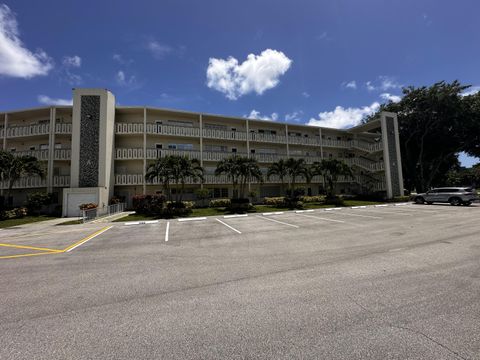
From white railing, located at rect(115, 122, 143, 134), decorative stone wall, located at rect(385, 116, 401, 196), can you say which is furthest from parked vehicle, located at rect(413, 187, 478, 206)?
white railing, located at rect(115, 122, 143, 134)

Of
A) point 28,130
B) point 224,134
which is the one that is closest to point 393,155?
point 224,134

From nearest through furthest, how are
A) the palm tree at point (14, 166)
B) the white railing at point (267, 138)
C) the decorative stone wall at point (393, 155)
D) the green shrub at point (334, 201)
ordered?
the palm tree at point (14, 166)
the green shrub at point (334, 201)
the white railing at point (267, 138)
the decorative stone wall at point (393, 155)

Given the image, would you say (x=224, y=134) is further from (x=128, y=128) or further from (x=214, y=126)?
(x=128, y=128)

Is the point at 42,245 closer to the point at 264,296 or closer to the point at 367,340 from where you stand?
Result: the point at 264,296

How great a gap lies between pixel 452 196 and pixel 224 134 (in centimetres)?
2595

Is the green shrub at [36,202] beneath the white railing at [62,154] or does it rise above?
beneath

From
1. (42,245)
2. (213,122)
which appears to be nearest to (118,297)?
(42,245)

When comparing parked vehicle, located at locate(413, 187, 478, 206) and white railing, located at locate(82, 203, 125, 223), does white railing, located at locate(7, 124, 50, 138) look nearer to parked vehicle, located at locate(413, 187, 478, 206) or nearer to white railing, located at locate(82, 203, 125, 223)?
white railing, located at locate(82, 203, 125, 223)

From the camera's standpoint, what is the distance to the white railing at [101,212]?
1934cm

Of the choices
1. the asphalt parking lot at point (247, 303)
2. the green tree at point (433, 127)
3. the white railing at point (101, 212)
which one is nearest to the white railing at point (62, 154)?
the white railing at point (101, 212)

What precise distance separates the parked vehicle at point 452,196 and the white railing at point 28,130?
141 ft

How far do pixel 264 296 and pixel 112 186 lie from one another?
25.8 metres

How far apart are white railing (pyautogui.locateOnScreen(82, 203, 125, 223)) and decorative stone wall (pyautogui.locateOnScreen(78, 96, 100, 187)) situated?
2877mm

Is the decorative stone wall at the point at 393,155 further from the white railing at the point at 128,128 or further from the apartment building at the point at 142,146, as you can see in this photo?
the white railing at the point at 128,128
